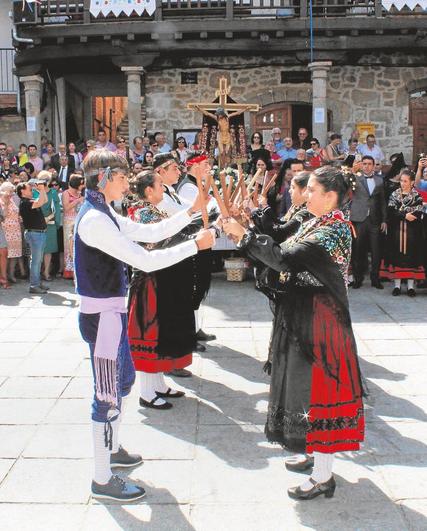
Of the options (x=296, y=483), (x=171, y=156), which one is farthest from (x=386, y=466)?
(x=171, y=156)

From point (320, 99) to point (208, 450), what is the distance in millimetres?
11433

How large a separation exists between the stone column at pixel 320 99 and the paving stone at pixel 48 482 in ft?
37.2

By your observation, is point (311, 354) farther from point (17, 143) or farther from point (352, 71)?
point (17, 143)

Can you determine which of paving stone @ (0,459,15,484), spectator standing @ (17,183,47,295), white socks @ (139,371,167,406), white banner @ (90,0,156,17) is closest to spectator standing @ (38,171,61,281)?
spectator standing @ (17,183,47,295)

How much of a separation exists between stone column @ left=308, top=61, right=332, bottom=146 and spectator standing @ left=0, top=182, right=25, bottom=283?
6.78 meters

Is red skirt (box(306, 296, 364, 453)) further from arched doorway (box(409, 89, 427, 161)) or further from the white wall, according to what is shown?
the white wall

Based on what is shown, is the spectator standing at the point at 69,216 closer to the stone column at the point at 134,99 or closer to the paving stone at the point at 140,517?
the stone column at the point at 134,99

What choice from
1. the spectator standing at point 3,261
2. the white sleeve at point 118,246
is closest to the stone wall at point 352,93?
the spectator standing at point 3,261

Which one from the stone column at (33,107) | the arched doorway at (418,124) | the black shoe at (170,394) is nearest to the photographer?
the black shoe at (170,394)

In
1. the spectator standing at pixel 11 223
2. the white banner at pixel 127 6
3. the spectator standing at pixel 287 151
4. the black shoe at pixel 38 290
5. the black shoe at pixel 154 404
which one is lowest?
the black shoe at pixel 154 404

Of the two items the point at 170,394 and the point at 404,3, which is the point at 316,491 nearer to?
the point at 170,394

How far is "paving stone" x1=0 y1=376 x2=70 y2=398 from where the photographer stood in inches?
207

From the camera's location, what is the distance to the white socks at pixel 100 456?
355cm

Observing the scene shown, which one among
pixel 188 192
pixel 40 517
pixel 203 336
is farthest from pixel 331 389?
pixel 203 336
